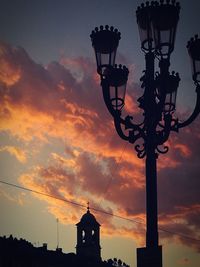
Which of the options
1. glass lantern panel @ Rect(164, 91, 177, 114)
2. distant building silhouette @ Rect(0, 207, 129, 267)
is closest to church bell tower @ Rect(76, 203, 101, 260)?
distant building silhouette @ Rect(0, 207, 129, 267)

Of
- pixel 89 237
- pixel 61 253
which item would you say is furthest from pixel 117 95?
pixel 89 237

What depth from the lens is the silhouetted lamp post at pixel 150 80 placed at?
8547mm

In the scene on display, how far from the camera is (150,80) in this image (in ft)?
30.1

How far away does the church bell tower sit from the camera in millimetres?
51781

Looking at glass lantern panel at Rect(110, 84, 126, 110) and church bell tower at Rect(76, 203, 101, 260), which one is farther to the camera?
church bell tower at Rect(76, 203, 101, 260)

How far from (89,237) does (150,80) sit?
4520 centimetres

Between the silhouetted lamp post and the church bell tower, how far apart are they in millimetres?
43705

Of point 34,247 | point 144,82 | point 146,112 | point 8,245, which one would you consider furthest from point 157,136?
point 34,247

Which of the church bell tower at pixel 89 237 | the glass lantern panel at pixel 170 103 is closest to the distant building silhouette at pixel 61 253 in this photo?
the church bell tower at pixel 89 237

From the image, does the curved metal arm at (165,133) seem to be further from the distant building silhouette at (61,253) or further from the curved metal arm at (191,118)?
the distant building silhouette at (61,253)

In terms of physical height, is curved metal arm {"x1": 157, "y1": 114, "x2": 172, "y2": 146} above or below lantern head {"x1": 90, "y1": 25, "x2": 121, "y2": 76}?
below

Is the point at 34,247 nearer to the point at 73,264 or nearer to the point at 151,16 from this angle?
the point at 73,264

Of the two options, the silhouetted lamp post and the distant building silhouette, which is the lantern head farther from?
the distant building silhouette

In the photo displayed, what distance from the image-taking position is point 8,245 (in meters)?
42.6
